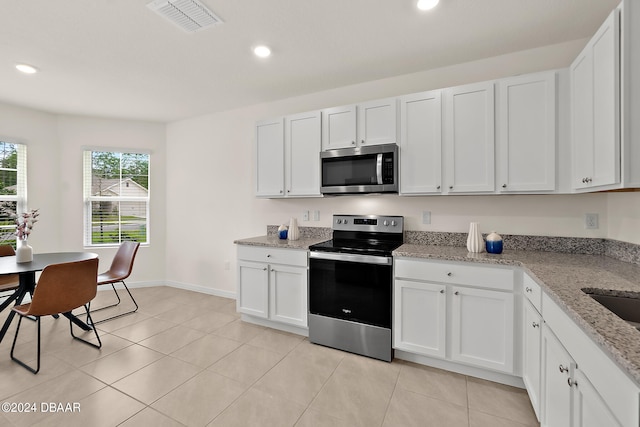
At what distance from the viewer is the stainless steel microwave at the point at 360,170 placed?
8.53 feet

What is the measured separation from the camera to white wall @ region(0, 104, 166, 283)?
13.0 feet

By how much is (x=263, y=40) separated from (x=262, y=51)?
0.53ft

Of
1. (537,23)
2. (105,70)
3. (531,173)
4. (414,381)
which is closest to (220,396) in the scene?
(414,381)

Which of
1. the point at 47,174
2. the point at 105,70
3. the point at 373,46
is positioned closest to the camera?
the point at 373,46

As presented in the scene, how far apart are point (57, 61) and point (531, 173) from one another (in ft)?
13.4

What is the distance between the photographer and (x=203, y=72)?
2896 millimetres

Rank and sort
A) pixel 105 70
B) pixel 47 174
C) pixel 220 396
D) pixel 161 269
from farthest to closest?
pixel 161 269 → pixel 47 174 → pixel 105 70 → pixel 220 396

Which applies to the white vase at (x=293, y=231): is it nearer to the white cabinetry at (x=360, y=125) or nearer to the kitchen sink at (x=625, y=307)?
the white cabinetry at (x=360, y=125)

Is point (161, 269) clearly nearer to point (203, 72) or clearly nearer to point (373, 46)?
point (203, 72)

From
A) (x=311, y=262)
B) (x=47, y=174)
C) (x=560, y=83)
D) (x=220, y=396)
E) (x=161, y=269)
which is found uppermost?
(x=560, y=83)

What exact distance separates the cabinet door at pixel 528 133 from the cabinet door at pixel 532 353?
92 centimetres

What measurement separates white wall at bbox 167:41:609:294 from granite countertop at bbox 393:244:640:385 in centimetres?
33

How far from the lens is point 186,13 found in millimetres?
1974

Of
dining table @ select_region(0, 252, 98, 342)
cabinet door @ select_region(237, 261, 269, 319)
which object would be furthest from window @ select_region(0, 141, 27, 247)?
cabinet door @ select_region(237, 261, 269, 319)
